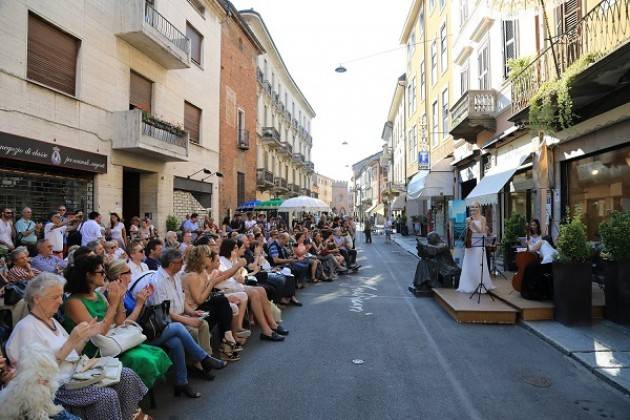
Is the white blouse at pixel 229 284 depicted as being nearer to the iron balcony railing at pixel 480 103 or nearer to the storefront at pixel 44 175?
the storefront at pixel 44 175

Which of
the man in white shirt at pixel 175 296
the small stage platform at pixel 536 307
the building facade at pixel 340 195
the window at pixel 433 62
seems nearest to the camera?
the man in white shirt at pixel 175 296

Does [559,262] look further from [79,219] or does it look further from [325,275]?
[79,219]

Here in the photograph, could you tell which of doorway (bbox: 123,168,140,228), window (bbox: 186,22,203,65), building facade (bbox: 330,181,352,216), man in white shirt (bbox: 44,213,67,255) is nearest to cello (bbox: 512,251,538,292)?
man in white shirt (bbox: 44,213,67,255)

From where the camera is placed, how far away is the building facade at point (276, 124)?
1267 inches

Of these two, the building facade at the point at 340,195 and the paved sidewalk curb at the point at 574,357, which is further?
the building facade at the point at 340,195

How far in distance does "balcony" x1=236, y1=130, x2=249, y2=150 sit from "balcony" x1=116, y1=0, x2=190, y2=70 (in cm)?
836

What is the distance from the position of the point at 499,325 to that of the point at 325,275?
5.87 meters

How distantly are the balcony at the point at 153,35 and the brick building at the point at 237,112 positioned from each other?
6.17 m

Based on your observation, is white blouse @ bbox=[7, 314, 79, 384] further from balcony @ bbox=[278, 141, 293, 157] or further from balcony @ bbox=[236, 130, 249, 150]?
balcony @ bbox=[278, 141, 293, 157]

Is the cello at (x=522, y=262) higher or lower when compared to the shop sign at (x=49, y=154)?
lower

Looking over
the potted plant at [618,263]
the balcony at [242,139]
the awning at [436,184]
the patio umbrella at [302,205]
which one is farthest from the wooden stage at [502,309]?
the balcony at [242,139]

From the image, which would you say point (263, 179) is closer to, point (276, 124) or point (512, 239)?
point (276, 124)

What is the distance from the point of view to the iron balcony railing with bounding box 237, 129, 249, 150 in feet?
82.4

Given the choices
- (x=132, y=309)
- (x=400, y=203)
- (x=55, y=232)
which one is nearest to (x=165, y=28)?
(x=55, y=232)
